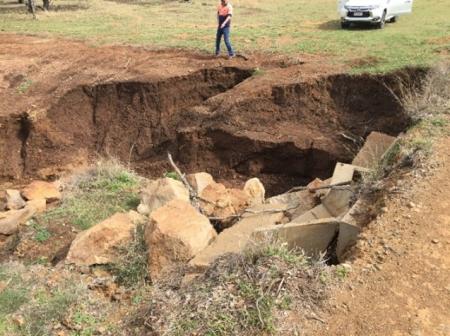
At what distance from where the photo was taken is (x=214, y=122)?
11.1m

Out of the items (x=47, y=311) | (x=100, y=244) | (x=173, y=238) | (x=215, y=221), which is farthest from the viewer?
(x=215, y=221)

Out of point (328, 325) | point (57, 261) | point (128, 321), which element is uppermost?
point (328, 325)

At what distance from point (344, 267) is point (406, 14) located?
15.4 m

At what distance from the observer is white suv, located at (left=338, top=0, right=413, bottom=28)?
50.9ft

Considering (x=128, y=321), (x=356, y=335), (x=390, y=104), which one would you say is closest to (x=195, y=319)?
(x=128, y=321)

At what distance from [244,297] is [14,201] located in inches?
269

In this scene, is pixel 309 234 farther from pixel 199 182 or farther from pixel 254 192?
pixel 199 182

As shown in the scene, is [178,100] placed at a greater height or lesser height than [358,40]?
lesser

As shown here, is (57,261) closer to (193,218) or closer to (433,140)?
(193,218)

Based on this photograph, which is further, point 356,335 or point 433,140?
point 433,140

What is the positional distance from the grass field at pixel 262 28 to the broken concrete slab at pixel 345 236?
20.7ft

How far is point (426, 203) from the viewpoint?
555 centimetres

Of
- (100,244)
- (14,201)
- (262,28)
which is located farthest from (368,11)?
(100,244)

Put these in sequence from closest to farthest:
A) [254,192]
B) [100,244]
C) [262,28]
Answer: [100,244] → [254,192] → [262,28]
